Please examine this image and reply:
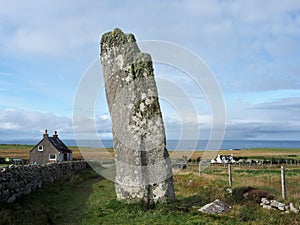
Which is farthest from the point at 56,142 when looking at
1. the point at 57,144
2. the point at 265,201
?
the point at 265,201

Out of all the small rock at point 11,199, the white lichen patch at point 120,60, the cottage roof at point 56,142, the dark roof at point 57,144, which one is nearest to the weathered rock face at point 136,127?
the white lichen patch at point 120,60

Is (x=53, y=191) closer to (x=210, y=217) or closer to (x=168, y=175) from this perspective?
(x=168, y=175)

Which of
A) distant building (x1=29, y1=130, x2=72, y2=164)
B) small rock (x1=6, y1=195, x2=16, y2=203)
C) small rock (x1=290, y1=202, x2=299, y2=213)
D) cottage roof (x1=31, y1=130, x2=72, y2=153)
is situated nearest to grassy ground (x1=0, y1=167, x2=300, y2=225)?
small rock (x1=6, y1=195, x2=16, y2=203)

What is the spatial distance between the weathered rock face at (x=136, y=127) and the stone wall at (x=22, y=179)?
4.00 m

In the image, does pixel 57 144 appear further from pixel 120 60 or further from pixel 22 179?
pixel 120 60

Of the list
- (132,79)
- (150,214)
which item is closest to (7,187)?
(150,214)

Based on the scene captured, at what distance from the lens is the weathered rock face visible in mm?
13828

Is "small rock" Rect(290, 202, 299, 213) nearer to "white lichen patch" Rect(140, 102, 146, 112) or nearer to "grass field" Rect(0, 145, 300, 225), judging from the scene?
"grass field" Rect(0, 145, 300, 225)

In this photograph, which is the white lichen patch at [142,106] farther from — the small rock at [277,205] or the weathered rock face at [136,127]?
the small rock at [277,205]

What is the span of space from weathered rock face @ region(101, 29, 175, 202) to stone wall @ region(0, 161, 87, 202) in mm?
4004

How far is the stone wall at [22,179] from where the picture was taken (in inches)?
495

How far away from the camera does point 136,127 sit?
1399 centimetres

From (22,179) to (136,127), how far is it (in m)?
5.44

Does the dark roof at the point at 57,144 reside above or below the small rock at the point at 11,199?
above
